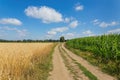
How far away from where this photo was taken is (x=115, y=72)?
11922mm

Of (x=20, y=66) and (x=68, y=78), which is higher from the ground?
(x=20, y=66)

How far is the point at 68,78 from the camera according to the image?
10234mm

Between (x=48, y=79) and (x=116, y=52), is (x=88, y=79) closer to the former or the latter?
(x=48, y=79)

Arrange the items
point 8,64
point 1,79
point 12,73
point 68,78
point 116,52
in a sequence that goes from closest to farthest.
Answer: point 1,79 → point 12,73 → point 8,64 → point 68,78 → point 116,52

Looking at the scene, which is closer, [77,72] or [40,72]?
[40,72]

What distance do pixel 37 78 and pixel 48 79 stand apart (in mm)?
614

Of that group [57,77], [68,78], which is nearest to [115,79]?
[68,78]

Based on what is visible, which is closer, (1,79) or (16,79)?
(1,79)

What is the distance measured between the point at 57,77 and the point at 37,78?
1.24 meters

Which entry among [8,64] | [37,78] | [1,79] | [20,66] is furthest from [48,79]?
[1,79]

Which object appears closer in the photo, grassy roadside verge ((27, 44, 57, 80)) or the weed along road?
grassy roadside verge ((27, 44, 57, 80))

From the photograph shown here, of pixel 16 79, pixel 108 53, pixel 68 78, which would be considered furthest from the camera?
pixel 108 53

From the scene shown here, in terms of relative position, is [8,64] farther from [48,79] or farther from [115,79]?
[115,79]

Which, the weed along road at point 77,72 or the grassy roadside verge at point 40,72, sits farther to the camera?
the weed along road at point 77,72
